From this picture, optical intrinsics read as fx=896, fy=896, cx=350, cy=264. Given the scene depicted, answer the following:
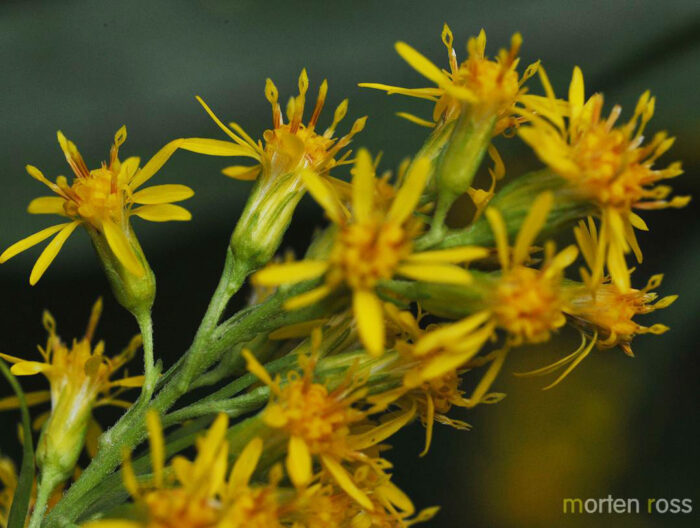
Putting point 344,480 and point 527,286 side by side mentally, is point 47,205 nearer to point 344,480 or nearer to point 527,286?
point 344,480

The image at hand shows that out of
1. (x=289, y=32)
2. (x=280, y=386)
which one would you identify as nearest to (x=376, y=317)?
(x=280, y=386)

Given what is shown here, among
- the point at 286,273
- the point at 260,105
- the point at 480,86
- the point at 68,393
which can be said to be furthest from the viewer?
the point at 260,105

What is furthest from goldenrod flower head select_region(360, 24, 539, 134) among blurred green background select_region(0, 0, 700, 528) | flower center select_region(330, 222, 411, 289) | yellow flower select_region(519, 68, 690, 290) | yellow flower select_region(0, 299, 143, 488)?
blurred green background select_region(0, 0, 700, 528)

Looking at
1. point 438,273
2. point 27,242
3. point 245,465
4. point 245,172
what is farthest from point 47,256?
point 438,273

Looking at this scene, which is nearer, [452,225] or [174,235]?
[174,235]

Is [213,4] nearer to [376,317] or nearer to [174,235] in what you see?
[174,235]

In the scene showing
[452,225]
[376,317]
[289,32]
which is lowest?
[376,317]
